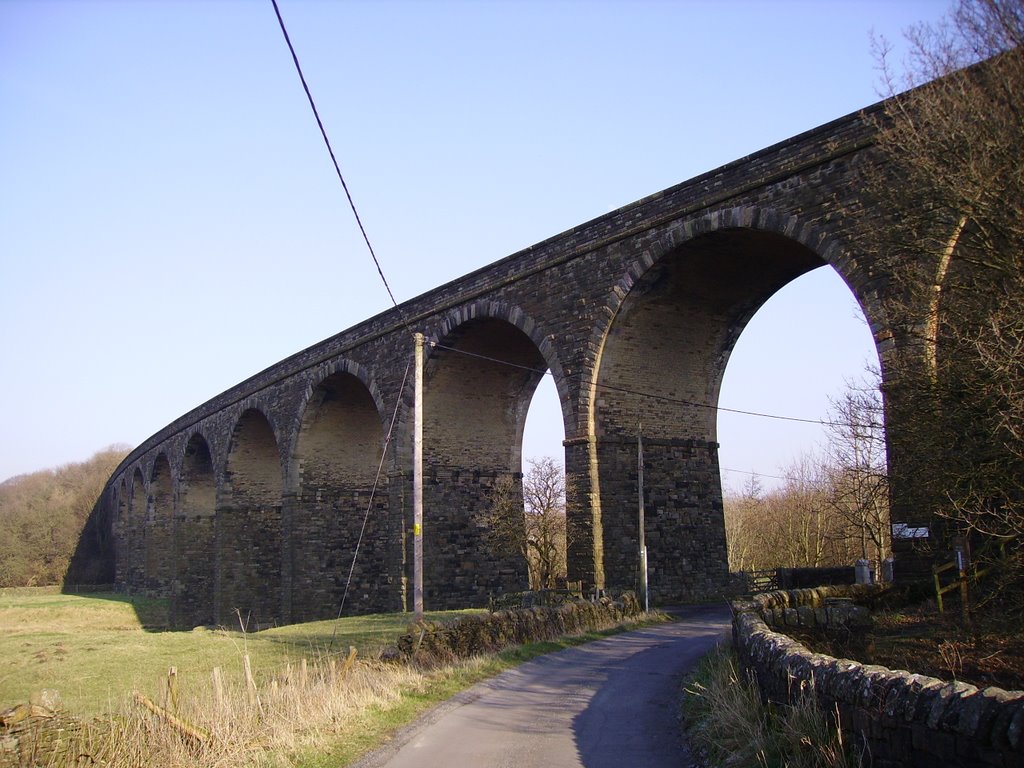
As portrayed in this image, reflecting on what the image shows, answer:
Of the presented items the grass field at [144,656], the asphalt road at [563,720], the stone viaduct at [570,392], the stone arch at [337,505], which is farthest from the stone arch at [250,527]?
the asphalt road at [563,720]

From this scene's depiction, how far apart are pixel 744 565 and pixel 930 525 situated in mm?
31081

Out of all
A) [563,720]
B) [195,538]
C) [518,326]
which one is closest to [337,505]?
[518,326]

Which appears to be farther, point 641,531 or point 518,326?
point 518,326

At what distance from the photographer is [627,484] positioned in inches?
786

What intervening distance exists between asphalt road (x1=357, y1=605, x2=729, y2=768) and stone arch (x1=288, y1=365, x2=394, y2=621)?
58.7 ft

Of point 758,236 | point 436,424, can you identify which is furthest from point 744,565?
point 758,236

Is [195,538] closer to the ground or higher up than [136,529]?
closer to the ground

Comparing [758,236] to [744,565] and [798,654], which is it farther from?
[744,565]

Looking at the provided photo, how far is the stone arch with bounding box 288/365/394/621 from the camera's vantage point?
3023cm

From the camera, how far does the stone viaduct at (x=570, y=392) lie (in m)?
16.7

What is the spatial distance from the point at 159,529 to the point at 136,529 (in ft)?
32.1

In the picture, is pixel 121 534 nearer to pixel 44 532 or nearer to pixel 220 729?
pixel 44 532

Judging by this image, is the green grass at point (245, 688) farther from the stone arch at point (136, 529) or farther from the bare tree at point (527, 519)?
the stone arch at point (136, 529)

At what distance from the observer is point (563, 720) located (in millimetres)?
9133
